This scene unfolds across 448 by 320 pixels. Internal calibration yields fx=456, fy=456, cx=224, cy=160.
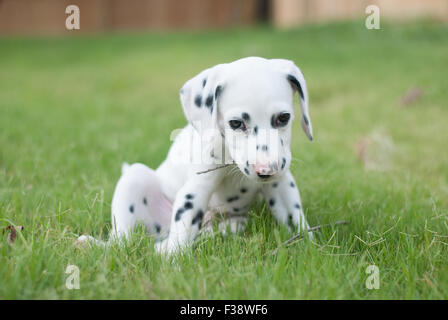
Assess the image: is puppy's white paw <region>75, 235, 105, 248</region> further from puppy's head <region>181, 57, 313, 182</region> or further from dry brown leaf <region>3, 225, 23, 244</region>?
puppy's head <region>181, 57, 313, 182</region>

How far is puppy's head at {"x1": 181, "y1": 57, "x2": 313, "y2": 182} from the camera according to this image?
2160mm

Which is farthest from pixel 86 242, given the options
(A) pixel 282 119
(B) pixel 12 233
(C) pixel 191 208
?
(A) pixel 282 119

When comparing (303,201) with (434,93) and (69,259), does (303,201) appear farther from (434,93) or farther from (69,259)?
(434,93)

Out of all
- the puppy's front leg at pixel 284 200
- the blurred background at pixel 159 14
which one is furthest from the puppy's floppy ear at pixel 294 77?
the blurred background at pixel 159 14

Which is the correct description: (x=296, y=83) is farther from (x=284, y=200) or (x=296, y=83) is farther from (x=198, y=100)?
(x=284, y=200)

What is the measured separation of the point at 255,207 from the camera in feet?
9.70

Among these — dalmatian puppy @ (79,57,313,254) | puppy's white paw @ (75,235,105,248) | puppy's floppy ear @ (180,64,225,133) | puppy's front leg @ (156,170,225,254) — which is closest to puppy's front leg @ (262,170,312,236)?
dalmatian puppy @ (79,57,313,254)

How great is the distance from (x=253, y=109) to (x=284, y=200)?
72 cm

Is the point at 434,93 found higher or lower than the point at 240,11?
lower

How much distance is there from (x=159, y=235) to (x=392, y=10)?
1119 centimetres

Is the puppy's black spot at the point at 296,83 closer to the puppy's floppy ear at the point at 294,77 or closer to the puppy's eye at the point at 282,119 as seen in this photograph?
the puppy's floppy ear at the point at 294,77

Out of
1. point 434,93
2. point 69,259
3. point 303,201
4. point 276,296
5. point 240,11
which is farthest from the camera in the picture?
point 240,11
